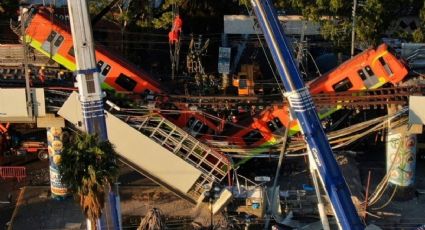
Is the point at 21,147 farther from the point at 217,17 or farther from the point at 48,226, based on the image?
the point at 217,17

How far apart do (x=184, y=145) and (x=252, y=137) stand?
3.15 meters

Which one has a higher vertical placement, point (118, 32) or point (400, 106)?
point (118, 32)

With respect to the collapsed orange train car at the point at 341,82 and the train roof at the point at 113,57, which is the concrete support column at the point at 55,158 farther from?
the collapsed orange train car at the point at 341,82

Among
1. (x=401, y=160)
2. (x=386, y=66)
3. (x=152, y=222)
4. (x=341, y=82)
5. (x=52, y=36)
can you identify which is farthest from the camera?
(x=52, y=36)

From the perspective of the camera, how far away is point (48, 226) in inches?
1055

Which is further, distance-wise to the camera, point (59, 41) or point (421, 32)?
point (421, 32)

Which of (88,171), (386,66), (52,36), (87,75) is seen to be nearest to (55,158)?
(52,36)

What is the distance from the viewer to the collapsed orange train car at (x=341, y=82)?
2761cm

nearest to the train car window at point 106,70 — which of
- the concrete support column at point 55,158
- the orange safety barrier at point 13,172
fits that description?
the concrete support column at point 55,158

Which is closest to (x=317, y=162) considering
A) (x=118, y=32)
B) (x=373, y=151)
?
(x=373, y=151)

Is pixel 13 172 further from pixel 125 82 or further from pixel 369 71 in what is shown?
pixel 369 71

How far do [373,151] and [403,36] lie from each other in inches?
213

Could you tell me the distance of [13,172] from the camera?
100 ft

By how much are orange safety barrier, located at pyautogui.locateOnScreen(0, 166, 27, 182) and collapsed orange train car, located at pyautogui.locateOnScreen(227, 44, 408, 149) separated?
8.61 m
